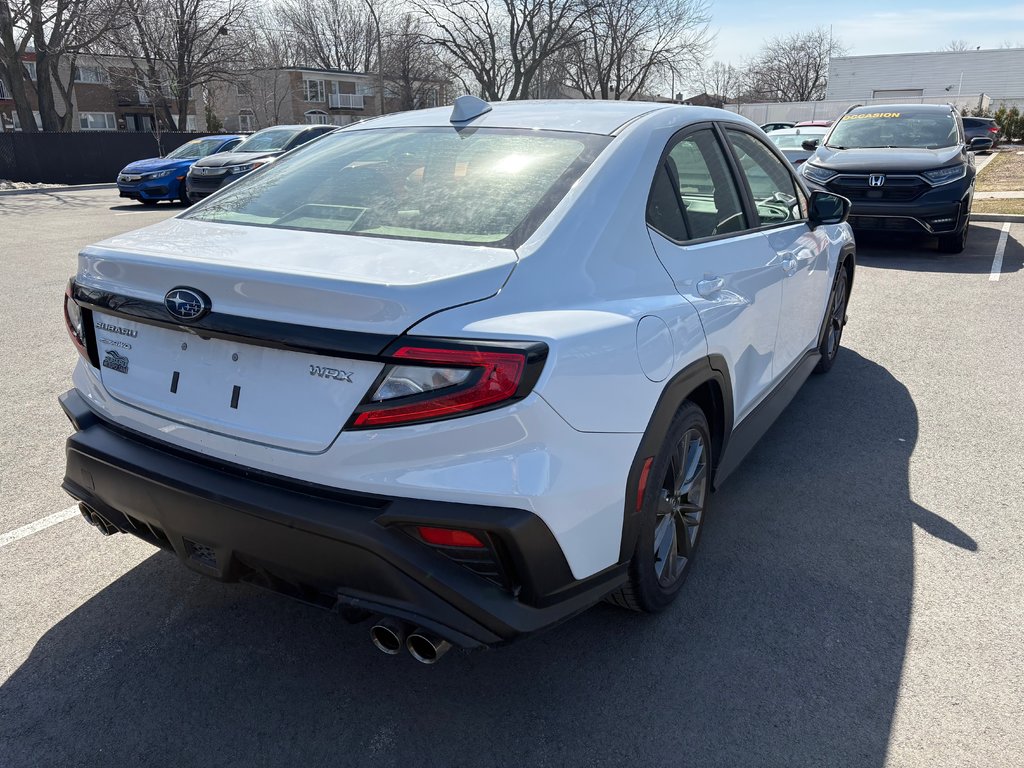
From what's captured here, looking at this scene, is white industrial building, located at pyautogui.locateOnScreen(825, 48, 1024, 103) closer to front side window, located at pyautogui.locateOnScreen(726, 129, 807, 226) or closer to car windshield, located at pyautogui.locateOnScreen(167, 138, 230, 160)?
car windshield, located at pyautogui.locateOnScreen(167, 138, 230, 160)

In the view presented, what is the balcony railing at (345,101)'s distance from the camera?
68500 millimetres

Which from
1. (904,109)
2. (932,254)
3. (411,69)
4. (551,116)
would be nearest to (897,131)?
(904,109)

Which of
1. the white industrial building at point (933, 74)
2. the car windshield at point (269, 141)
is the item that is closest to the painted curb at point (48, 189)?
the car windshield at point (269, 141)

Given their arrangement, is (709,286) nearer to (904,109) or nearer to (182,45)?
(904,109)

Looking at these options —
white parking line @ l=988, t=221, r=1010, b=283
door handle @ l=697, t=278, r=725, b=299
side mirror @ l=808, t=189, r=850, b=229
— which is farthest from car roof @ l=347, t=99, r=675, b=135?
white parking line @ l=988, t=221, r=1010, b=283

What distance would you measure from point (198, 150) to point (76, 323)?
60.0ft

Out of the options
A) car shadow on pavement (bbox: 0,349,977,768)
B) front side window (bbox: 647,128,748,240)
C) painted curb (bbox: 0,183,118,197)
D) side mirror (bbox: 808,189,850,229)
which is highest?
front side window (bbox: 647,128,748,240)

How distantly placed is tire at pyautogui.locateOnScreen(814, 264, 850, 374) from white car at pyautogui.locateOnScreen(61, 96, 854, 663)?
2.35 metres

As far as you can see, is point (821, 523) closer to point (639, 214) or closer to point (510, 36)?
point (639, 214)

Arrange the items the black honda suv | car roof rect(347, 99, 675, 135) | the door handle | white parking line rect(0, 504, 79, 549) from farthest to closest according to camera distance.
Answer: the black honda suv, white parking line rect(0, 504, 79, 549), car roof rect(347, 99, 675, 135), the door handle

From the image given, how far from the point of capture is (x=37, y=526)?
3.40m

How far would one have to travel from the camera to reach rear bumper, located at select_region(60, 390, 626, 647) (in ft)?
6.42

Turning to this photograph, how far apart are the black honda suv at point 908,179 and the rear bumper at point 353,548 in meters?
8.76

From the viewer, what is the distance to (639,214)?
2566 millimetres
